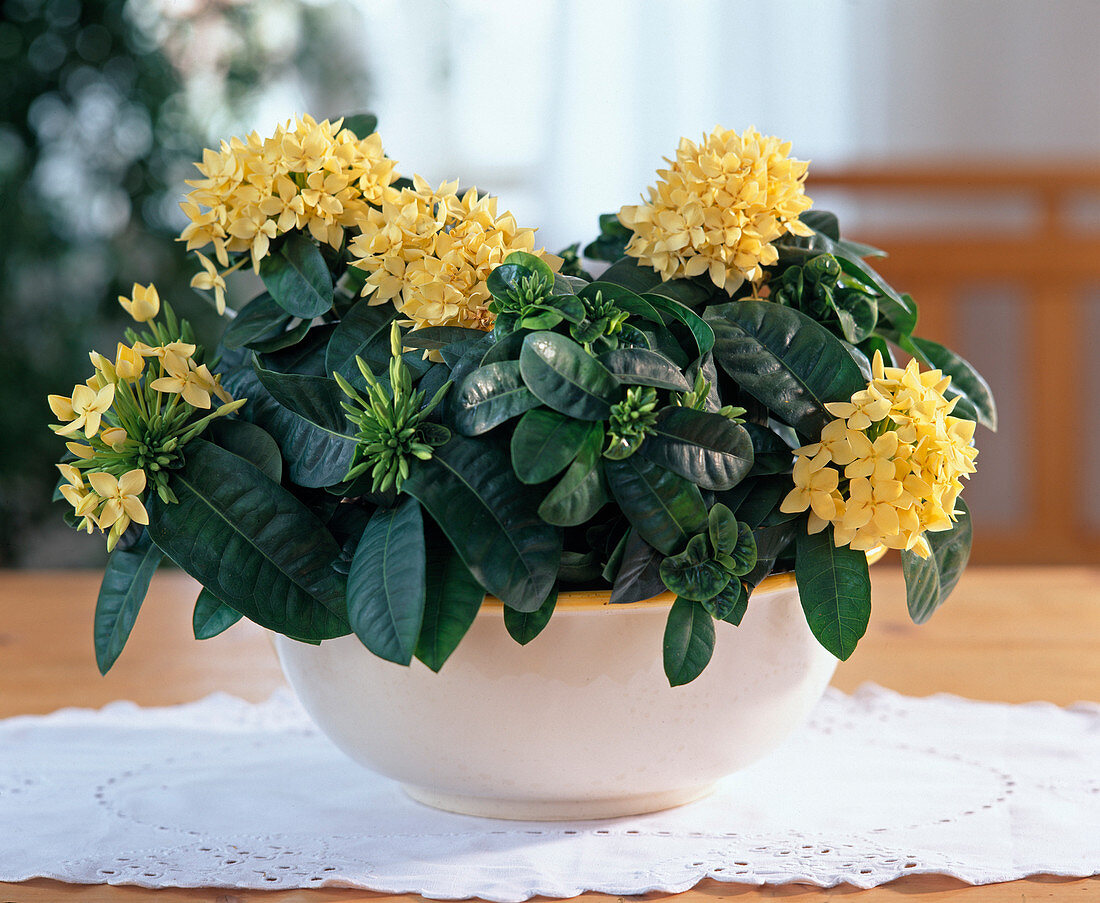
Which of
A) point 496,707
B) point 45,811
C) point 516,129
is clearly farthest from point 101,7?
point 496,707

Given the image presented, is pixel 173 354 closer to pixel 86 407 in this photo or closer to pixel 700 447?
pixel 86 407

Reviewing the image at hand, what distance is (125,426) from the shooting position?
49 centimetres

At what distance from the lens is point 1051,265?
240cm

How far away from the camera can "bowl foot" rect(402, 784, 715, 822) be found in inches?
22.0

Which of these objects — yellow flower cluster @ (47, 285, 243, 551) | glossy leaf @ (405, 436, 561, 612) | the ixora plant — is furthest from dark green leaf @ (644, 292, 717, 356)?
yellow flower cluster @ (47, 285, 243, 551)

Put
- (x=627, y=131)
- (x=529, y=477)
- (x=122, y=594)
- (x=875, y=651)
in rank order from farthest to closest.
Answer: (x=627, y=131)
(x=875, y=651)
(x=122, y=594)
(x=529, y=477)

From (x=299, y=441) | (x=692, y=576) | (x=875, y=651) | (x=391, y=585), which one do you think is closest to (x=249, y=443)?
(x=299, y=441)

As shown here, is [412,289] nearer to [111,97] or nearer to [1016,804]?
[1016,804]

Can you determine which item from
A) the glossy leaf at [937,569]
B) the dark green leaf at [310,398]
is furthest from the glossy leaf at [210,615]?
the glossy leaf at [937,569]

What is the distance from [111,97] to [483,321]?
2239mm

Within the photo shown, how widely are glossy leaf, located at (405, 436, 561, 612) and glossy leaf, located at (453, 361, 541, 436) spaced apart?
0.04 feet

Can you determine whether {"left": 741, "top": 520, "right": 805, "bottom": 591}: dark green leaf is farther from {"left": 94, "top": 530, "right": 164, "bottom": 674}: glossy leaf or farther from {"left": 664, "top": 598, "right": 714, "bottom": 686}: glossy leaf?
{"left": 94, "top": 530, "right": 164, "bottom": 674}: glossy leaf

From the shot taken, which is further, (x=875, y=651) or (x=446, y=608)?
(x=875, y=651)

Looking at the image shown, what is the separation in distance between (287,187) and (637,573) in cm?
29
